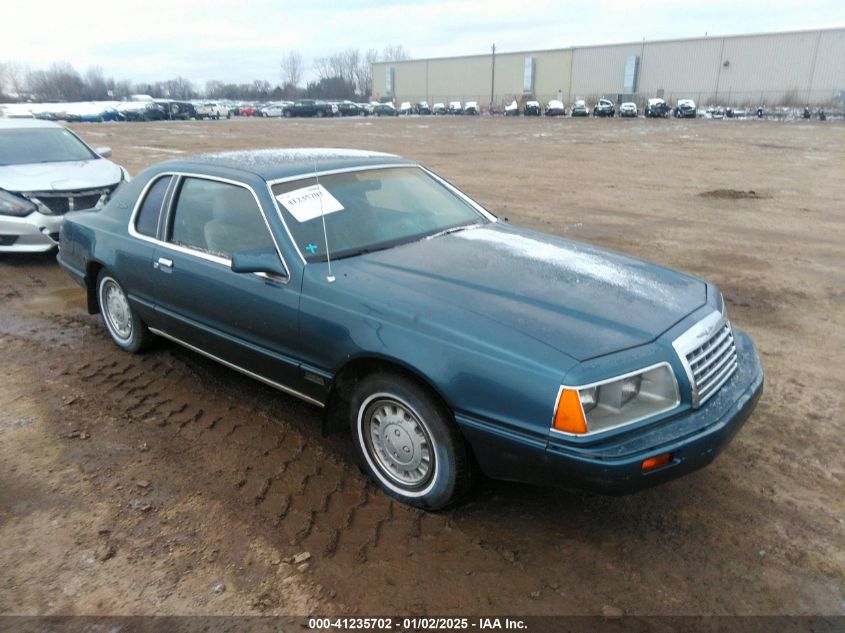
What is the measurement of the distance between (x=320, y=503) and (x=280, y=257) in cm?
130

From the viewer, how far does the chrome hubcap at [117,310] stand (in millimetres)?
4871

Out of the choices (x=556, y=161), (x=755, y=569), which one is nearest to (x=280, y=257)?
(x=755, y=569)

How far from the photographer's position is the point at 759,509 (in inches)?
123

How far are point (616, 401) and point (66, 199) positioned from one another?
7188mm

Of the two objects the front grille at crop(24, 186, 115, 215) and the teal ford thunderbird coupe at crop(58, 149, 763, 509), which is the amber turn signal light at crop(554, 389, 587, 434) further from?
the front grille at crop(24, 186, 115, 215)

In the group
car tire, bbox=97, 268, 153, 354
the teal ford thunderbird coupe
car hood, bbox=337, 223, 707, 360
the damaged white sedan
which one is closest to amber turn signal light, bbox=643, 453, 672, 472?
the teal ford thunderbird coupe

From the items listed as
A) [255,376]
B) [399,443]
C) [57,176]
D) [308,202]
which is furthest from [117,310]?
[57,176]

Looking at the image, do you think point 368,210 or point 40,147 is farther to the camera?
point 40,147

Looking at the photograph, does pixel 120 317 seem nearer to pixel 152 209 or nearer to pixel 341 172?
pixel 152 209

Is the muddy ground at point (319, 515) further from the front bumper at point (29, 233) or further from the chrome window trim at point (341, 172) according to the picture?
the front bumper at point (29, 233)

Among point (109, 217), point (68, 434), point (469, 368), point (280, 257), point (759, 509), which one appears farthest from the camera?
point (109, 217)

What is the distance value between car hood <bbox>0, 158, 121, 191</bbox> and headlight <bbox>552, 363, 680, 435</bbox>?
23.4 feet

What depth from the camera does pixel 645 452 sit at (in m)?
2.54

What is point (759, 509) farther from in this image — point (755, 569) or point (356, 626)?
point (356, 626)
